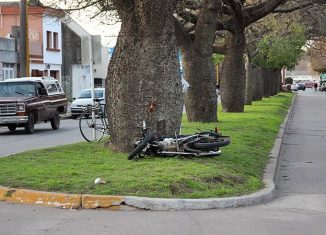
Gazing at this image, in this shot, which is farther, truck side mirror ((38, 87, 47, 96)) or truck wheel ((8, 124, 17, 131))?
truck side mirror ((38, 87, 47, 96))

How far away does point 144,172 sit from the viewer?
965 cm

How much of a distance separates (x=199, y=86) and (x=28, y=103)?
589 cm

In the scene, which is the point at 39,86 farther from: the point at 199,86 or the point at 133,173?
the point at 133,173

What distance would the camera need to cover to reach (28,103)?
20.9m

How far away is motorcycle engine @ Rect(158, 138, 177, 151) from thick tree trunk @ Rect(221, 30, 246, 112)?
50.2ft

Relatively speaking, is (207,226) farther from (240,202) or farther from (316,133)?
(316,133)

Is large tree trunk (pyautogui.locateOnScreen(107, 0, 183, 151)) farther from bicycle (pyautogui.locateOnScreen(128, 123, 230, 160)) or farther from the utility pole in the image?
the utility pole

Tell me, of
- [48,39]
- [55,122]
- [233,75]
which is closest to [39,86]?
[55,122]

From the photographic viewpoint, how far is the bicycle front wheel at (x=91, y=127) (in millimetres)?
15597

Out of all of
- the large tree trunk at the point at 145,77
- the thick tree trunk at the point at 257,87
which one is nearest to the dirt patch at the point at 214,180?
the large tree trunk at the point at 145,77

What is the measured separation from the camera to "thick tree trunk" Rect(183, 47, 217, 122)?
20.2 meters

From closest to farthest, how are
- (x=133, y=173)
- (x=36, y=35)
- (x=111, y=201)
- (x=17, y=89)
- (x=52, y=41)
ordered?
(x=111, y=201) → (x=133, y=173) → (x=17, y=89) → (x=36, y=35) → (x=52, y=41)

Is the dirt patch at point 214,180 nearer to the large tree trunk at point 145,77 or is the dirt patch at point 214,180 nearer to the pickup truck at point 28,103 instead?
the large tree trunk at point 145,77

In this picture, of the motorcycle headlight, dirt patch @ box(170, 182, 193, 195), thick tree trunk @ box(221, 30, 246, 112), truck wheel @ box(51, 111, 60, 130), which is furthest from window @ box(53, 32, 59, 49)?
dirt patch @ box(170, 182, 193, 195)
